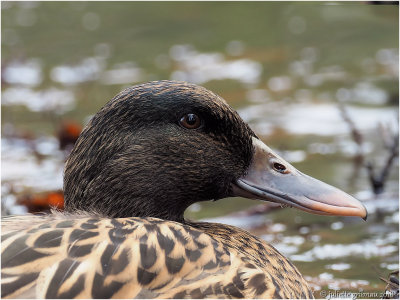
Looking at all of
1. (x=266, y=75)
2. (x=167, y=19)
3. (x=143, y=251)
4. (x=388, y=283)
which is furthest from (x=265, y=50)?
(x=143, y=251)

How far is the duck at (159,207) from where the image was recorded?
132 inches

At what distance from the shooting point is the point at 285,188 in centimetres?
429

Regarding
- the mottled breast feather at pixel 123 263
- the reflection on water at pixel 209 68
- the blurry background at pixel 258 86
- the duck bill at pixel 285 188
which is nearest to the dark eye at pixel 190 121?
the duck bill at pixel 285 188

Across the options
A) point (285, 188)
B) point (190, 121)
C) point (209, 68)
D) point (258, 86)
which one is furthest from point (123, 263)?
point (209, 68)

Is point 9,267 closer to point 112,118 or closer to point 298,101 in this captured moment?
point 112,118

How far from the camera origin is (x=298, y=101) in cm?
902

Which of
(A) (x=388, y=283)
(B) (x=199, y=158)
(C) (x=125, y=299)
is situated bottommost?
(A) (x=388, y=283)

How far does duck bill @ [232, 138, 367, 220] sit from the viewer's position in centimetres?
416

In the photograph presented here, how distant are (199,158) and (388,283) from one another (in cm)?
121

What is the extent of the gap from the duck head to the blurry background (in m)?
0.97

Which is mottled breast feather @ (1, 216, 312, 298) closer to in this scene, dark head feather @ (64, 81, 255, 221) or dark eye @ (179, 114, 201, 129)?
dark head feather @ (64, 81, 255, 221)

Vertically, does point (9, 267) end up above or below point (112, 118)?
below

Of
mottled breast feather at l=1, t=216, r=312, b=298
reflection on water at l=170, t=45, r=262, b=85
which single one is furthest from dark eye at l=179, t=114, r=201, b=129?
reflection on water at l=170, t=45, r=262, b=85

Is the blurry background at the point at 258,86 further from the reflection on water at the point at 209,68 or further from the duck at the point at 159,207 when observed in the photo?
the duck at the point at 159,207
